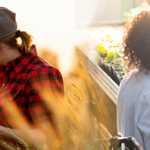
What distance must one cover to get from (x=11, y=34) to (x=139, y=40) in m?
0.63

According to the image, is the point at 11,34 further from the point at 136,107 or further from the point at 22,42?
the point at 136,107

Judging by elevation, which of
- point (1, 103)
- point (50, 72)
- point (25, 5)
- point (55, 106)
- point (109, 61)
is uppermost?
point (25, 5)

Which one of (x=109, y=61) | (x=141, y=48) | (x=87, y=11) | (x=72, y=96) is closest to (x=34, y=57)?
(x=141, y=48)

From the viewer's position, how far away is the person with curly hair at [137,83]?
1033 mm

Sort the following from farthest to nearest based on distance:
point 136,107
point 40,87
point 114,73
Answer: point 114,73 < point 136,107 < point 40,87

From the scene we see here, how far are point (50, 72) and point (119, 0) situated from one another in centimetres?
429

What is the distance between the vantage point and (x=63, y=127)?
14.7 inches

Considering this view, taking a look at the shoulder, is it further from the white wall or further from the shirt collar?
the white wall

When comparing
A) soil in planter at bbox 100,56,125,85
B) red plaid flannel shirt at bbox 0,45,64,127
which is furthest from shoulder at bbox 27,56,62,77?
soil in planter at bbox 100,56,125,85

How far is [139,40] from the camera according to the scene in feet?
3.55

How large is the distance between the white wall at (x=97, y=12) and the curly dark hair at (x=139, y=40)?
11.4ft

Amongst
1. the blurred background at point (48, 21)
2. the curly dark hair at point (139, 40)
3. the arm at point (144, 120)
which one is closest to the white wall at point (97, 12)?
the blurred background at point (48, 21)

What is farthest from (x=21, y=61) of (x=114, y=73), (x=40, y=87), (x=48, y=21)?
(x=114, y=73)

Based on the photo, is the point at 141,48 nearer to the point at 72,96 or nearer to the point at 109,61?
the point at 72,96
